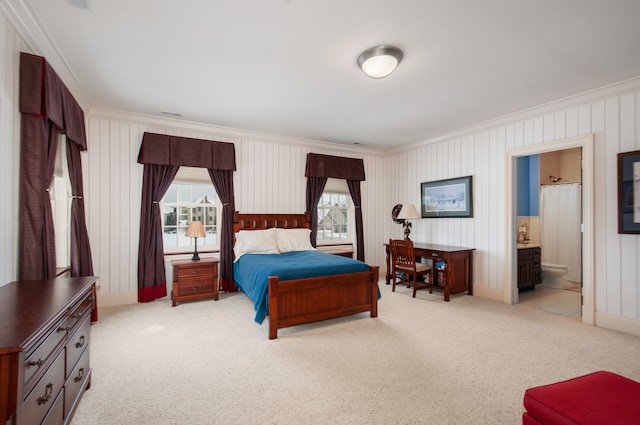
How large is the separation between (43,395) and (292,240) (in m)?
3.67

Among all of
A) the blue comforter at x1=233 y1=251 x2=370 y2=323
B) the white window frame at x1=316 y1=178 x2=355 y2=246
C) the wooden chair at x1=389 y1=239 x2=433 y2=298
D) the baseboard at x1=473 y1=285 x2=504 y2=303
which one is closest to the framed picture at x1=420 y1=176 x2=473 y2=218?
the wooden chair at x1=389 y1=239 x2=433 y2=298

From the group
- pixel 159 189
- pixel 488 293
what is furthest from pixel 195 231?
pixel 488 293

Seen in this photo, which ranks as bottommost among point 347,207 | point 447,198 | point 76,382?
point 76,382

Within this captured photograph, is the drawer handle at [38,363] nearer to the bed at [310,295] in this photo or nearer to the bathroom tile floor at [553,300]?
the bed at [310,295]

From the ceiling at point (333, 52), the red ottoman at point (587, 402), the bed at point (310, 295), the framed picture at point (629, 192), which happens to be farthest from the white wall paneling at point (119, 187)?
the framed picture at point (629, 192)

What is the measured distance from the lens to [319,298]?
11.3 ft

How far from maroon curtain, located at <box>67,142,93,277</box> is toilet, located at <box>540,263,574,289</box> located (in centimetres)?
726

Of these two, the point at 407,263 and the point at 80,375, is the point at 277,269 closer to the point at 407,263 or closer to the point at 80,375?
the point at 80,375

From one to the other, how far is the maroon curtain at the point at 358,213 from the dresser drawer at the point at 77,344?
462 cm

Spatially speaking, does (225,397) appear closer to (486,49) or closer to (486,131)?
(486,49)

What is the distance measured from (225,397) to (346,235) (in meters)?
4.54

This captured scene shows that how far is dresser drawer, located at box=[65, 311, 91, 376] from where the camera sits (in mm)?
1825

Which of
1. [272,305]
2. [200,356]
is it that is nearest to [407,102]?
[272,305]

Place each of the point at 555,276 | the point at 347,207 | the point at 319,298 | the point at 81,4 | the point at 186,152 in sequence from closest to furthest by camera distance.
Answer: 1. the point at 81,4
2. the point at 319,298
3. the point at 186,152
4. the point at 555,276
5. the point at 347,207
